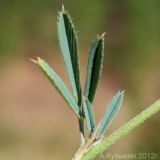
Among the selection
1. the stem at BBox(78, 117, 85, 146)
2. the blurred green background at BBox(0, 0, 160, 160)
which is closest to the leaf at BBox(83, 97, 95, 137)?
the stem at BBox(78, 117, 85, 146)

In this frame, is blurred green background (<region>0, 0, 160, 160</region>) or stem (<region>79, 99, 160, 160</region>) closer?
stem (<region>79, 99, 160, 160</region>)

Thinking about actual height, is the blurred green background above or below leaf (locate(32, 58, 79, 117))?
below

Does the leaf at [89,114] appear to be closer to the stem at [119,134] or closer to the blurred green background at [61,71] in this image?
the stem at [119,134]

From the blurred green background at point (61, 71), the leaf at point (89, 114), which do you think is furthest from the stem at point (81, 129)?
the blurred green background at point (61, 71)

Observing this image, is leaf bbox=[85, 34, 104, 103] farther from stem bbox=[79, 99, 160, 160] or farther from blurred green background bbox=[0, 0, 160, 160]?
blurred green background bbox=[0, 0, 160, 160]

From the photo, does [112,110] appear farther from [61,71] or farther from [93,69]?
[61,71]

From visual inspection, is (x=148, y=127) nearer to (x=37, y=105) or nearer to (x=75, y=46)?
(x=37, y=105)
